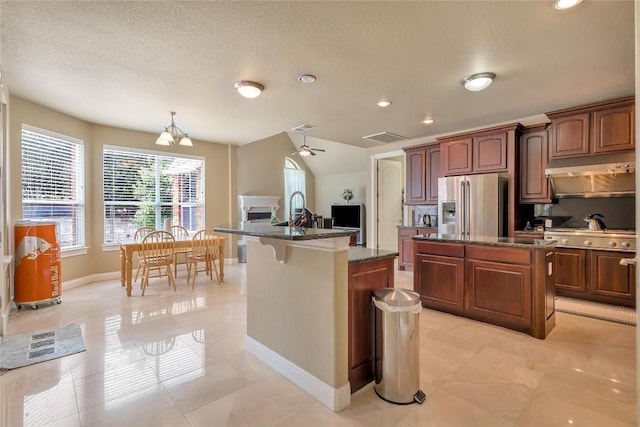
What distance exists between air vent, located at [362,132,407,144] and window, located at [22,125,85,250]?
4733 mm

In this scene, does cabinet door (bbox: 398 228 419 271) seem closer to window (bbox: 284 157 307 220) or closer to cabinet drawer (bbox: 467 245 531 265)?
cabinet drawer (bbox: 467 245 531 265)

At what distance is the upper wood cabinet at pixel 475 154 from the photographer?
4.43m

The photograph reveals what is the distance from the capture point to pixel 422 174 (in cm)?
559

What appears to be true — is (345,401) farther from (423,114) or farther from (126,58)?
(423,114)

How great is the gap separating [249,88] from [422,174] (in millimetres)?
3578

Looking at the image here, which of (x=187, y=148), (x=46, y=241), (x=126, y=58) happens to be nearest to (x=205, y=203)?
(x=187, y=148)

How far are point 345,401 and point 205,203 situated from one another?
5.24m

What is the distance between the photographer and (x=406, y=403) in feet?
6.19

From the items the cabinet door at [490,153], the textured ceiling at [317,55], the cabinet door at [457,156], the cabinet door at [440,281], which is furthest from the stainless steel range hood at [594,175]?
the cabinet door at [440,281]

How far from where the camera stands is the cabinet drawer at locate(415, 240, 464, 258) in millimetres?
3275

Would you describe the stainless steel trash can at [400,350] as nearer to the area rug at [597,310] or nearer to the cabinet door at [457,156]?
the area rug at [597,310]

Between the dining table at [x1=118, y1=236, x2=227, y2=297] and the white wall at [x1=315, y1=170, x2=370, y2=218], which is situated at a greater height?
the white wall at [x1=315, y1=170, x2=370, y2=218]

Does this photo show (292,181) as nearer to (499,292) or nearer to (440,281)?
(440,281)

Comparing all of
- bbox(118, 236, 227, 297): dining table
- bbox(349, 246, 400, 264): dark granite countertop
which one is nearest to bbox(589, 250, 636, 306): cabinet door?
bbox(349, 246, 400, 264): dark granite countertop
